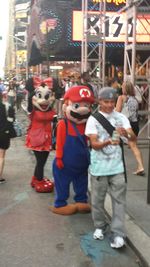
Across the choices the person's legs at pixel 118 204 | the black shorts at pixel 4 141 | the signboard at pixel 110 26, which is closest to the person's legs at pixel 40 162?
the black shorts at pixel 4 141

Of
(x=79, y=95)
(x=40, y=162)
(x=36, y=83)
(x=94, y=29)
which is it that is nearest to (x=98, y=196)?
(x=79, y=95)

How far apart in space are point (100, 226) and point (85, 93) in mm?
1655

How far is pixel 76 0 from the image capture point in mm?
18109

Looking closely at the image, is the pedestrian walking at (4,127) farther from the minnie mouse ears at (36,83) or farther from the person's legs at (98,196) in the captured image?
the person's legs at (98,196)

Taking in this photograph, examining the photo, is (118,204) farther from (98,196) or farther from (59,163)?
(59,163)

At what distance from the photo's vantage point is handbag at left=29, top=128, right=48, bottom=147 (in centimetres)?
709

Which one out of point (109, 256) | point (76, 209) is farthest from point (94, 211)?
point (76, 209)

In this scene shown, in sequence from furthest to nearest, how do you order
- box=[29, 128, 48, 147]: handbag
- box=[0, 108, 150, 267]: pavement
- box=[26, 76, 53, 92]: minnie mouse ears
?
box=[26, 76, 53, 92]: minnie mouse ears, box=[29, 128, 48, 147]: handbag, box=[0, 108, 150, 267]: pavement

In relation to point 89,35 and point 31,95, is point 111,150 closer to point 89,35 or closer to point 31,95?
point 31,95

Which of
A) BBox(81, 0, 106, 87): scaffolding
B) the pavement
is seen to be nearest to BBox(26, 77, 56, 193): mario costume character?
the pavement

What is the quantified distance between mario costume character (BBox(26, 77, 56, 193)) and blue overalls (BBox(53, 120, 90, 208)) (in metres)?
1.22

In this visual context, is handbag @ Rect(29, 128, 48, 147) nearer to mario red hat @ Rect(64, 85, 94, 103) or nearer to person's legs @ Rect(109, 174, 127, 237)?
mario red hat @ Rect(64, 85, 94, 103)

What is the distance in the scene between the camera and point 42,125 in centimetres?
720

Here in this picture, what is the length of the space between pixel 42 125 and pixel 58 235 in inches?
94.1
